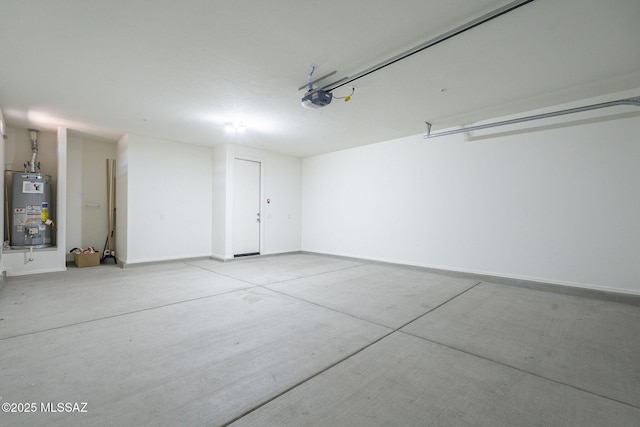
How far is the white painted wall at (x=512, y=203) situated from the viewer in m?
3.81

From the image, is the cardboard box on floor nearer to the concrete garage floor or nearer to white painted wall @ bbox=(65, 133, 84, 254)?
white painted wall @ bbox=(65, 133, 84, 254)

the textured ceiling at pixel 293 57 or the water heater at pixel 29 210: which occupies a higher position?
the textured ceiling at pixel 293 57

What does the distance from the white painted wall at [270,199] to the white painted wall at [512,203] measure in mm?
1892

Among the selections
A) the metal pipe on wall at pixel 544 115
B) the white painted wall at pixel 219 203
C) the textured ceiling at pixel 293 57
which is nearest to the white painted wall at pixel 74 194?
the textured ceiling at pixel 293 57

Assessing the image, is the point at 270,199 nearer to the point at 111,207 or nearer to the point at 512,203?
the point at 111,207

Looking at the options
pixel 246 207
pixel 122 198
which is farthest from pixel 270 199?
pixel 122 198

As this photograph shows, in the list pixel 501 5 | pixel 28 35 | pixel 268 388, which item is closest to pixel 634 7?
pixel 501 5

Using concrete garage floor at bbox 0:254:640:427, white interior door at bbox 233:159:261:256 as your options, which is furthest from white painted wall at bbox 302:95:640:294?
white interior door at bbox 233:159:261:256

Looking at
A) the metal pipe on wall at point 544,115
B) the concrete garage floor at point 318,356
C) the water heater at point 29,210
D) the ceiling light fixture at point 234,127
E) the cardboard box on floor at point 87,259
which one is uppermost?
the ceiling light fixture at point 234,127

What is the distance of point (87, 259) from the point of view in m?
5.68

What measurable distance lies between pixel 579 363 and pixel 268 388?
2485mm

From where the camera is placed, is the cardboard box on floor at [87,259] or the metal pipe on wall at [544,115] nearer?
the metal pipe on wall at [544,115]

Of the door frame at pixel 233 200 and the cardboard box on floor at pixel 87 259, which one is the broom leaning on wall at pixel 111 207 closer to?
the cardboard box on floor at pixel 87 259

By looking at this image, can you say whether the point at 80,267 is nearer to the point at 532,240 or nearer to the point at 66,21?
the point at 66,21
